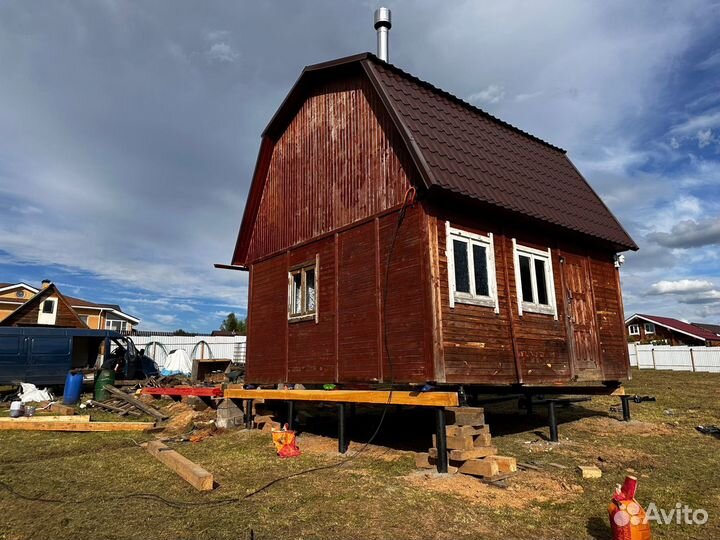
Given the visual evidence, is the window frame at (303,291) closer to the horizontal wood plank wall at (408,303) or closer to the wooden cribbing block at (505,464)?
the horizontal wood plank wall at (408,303)

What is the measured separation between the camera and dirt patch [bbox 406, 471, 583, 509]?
578 cm

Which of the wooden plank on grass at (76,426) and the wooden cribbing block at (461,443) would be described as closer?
the wooden cribbing block at (461,443)

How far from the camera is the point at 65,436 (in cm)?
1178

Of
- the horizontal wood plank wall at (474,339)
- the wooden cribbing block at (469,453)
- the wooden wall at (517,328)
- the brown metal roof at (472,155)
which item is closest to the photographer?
the wooden cribbing block at (469,453)

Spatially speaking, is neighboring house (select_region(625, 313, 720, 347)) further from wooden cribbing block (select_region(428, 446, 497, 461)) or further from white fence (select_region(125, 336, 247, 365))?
wooden cribbing block (select_region(428, 446, 497, 461))

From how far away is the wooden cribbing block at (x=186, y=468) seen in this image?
6523 millimetres

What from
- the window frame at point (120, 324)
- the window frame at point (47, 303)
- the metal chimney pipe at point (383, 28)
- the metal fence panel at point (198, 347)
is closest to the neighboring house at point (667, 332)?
the metal fence panel at point (198, 347)

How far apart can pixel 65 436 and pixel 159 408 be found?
3.90 metres

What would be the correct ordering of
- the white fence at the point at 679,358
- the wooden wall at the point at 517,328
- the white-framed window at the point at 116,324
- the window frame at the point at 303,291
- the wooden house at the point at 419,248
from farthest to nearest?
the white-framed window at the point at 116,324 < the white fence at the point at 679,358 < the window frame at the point at 303,291 < the wooden house at the point at 419,248 < the wooden wall at the point at 517,328

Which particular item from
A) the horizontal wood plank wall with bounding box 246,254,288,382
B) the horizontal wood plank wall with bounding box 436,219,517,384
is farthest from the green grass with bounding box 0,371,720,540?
the horizontal wood plank wall with bounding box 246,254,288,382

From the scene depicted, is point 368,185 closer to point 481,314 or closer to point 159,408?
point 481,314

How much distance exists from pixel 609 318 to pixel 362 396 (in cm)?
688

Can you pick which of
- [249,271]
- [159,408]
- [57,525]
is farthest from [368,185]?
[159,408]

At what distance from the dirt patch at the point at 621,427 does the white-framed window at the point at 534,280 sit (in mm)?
2801
